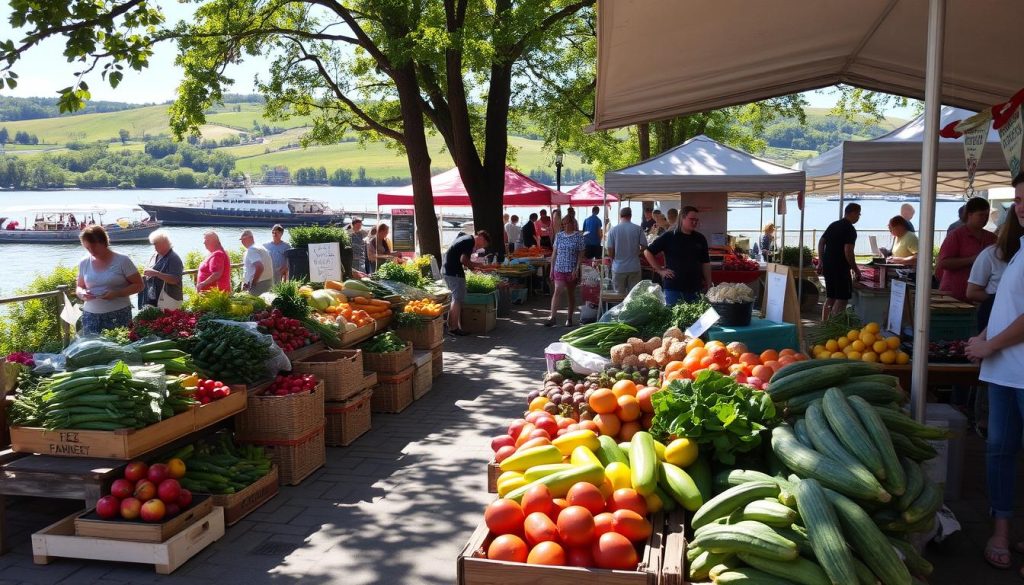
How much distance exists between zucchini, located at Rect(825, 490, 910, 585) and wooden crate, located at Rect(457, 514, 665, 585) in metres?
0.64

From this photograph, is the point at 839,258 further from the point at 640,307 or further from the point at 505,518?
the point at 505,518

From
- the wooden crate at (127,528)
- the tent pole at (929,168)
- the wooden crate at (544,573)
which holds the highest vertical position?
the tent pole at (929,168)

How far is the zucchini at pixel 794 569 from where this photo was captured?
2.45 meters

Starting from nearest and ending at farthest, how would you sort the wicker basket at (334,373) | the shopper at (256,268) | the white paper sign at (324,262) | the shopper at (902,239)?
the wicker basket at (334,373), the white paper sign at (324,262), the shopper at (256,268), the shopper at (902,239)

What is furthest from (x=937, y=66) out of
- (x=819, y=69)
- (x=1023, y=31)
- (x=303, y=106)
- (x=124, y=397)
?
(x=303, y=106)

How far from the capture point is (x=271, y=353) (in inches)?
257

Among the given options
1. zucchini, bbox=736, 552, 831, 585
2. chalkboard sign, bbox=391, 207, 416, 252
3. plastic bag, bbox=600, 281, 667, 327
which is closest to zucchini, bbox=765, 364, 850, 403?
zucchini, bbox=736, 552, 831, 585

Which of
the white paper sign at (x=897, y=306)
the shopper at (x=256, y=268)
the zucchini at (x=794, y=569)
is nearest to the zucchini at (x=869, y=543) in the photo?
the zucchini at (x=794, y=569)

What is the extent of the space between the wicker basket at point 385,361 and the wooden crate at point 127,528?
362 cm

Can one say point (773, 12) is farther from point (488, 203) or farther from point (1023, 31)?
point (488, 203)

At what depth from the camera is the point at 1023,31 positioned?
586cm

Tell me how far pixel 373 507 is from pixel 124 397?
188 centimetres

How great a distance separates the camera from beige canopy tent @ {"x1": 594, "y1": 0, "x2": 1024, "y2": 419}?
13.6 ft

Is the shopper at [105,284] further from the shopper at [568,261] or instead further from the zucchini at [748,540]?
the shopper at [568,261]
